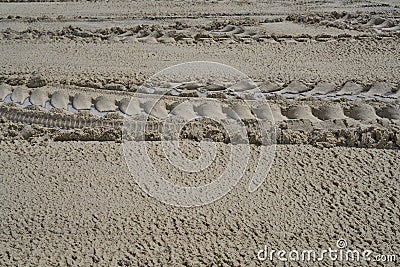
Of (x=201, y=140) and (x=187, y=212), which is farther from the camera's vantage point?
(x=201, y=140)

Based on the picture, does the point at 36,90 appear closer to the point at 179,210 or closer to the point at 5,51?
the point at 5,51

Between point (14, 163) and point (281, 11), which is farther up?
point (281, 11)

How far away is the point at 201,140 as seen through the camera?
3660 mm

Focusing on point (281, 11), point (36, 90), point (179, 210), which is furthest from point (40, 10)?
point (179, 210)

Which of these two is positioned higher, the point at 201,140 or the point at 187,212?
the point at 201,140

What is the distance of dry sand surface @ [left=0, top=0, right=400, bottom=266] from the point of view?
111 inches

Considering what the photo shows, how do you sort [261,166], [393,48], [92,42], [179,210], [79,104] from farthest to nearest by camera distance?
[92,42] → [393,48] → [79,104] → [261,166] → [179,210]

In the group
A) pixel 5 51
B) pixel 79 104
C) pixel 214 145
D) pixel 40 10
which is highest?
pixel 40 10

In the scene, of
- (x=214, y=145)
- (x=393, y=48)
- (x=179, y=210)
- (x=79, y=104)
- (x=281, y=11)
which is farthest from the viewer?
(x=281, y=11)

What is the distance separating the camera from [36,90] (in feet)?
14.9

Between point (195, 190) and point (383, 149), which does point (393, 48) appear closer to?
point (383, 149)

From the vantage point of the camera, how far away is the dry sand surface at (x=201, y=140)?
282 centimetres

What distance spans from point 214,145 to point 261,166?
0.44m

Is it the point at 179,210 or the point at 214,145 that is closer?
the point at 179,210
